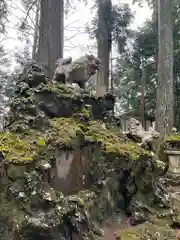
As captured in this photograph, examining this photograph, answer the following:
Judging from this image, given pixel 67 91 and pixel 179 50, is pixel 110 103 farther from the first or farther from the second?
pixel 179 50

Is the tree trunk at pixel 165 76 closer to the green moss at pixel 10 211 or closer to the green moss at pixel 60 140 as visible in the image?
the green moss at pixel 60 140

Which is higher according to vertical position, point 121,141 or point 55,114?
point 55,114

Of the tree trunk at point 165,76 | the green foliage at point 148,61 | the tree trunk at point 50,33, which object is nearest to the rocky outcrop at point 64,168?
the tree trunk at point 50,33

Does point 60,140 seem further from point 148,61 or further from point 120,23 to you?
point 148,61

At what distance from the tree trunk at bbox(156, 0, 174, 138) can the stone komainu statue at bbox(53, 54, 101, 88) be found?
154 inches

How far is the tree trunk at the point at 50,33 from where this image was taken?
5.45 metres

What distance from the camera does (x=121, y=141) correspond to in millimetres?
3779

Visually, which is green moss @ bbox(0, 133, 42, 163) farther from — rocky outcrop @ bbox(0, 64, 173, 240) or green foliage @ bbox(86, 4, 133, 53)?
green foliage @ bbox(86, 4, 133, 53)

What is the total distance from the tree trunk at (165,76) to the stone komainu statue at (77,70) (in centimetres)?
391

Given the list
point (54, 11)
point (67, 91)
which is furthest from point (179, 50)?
point (67, 91)

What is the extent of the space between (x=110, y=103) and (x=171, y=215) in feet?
5.50

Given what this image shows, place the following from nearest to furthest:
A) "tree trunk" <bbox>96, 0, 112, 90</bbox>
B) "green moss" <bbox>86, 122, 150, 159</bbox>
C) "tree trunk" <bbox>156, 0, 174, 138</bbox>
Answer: "green moss" <bbox>86, 122, 150, 159</bbox> < "tree trunk" <bbox>156, 0, 174, 138</bbox> < "tree trunk" <bbox>96, 0, 112, 90</bbox>

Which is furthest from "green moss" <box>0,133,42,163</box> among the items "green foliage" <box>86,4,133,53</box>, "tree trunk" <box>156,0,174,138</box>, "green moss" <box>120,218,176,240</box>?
"green foliage" <box>86,4,133,53</box>

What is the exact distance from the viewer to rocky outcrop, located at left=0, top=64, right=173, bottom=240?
2.47 m
